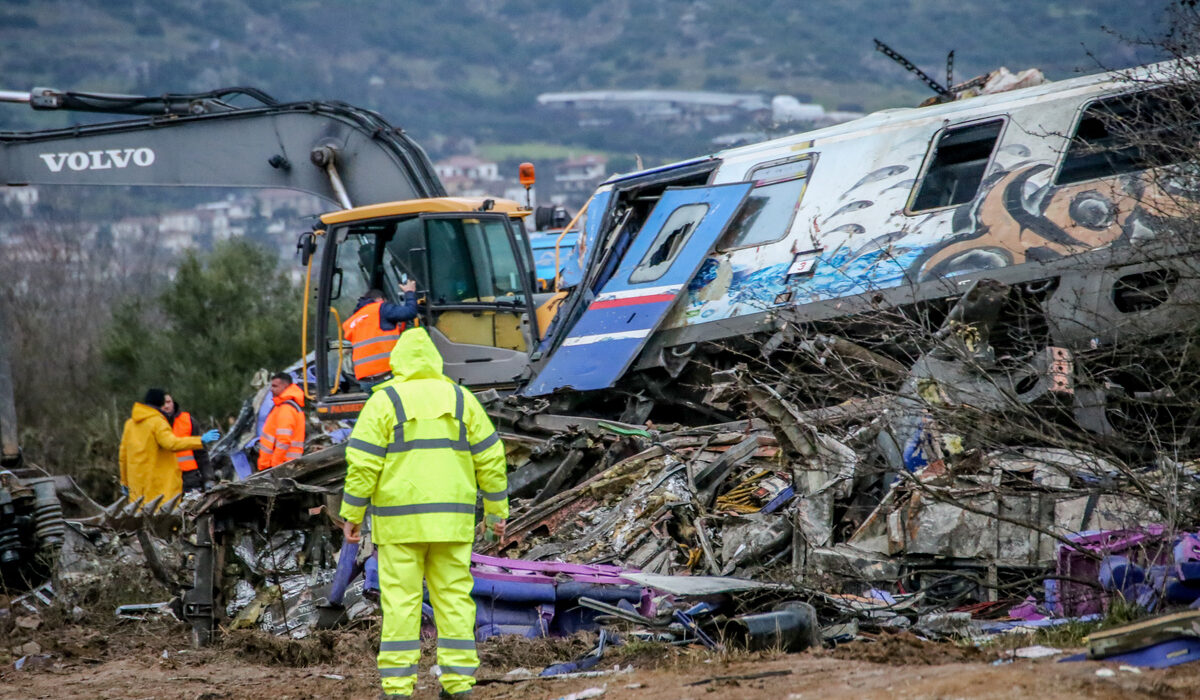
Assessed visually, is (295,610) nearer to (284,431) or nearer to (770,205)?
(284,431)

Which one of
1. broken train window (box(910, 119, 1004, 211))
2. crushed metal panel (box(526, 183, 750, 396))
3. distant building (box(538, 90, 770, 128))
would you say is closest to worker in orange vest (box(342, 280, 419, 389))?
crushed metal panel (box(526, 183, 750, 396))

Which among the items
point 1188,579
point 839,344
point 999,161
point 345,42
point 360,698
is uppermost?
point 345,42

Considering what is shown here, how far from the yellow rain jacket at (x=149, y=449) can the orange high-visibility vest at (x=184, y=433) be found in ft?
0.48

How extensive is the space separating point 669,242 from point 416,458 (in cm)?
550

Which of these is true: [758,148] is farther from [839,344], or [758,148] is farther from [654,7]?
[654,7]

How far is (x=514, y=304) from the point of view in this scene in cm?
1157

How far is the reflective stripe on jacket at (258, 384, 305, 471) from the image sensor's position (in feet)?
37.7

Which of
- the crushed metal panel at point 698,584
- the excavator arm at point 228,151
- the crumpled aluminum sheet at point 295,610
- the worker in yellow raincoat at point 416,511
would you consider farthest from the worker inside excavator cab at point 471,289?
the worker in yellow raincoat at point 416,511

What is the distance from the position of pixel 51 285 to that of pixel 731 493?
29483 mm

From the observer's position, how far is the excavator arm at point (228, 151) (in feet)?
43.2

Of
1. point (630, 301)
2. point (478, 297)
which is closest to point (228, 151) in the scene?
point (478, 297)

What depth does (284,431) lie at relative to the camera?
11.5 m

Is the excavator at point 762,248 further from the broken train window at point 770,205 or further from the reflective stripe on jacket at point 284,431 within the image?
the reflective stripe on jacket at point 284,431

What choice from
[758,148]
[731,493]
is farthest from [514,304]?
[731,493]
